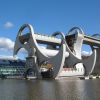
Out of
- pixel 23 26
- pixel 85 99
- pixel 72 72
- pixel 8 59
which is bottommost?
pixel 85 99

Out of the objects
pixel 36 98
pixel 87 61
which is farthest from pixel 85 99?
pixel 87 61

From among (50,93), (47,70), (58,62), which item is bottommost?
(50,93)

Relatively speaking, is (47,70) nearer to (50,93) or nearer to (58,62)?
(58,62)

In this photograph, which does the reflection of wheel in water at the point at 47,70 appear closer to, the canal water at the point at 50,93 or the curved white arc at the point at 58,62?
the curved white arc at the point at 58,62

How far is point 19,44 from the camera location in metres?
106

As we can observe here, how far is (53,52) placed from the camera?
10538 centimetres

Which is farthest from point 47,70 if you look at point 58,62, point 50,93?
point 50,93

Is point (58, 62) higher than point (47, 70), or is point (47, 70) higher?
point (58, 62)

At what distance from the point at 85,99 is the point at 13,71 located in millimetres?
A: 88015

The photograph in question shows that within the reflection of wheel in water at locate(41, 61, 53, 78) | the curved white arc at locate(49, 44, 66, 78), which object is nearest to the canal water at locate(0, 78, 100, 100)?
the curved white arc at locate(49, 44, 66, 78)

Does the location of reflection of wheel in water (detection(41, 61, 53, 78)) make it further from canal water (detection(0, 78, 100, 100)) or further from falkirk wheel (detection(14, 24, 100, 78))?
canal water (detection(0, 78, 100, 100))

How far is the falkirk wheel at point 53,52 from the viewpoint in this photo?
3494 inches

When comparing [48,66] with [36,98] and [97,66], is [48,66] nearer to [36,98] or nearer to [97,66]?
[97,66]

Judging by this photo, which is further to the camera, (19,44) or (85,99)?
(19,44)
